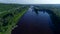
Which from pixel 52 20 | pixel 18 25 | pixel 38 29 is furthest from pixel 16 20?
pixel 52 20

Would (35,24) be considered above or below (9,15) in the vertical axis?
below

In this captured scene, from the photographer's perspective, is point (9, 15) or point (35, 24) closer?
point (35, 24)

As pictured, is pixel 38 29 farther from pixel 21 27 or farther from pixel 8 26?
pixel 8 26
